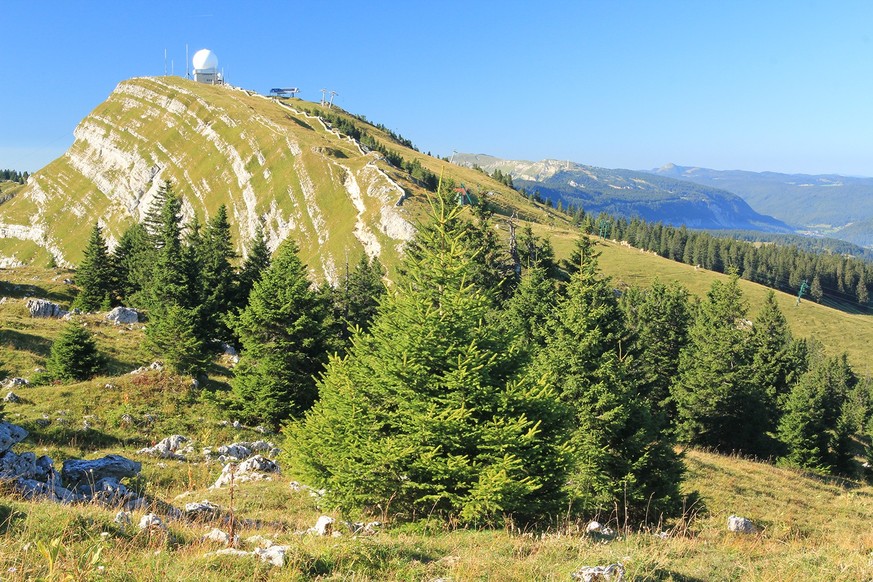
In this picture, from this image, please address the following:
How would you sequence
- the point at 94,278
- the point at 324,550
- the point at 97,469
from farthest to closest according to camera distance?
the point at 94,278, the point at 97,469, the point at 324,550

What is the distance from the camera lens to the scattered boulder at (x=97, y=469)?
1587 cm

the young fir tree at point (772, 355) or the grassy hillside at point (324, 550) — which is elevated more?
the grassy hillside at point (324, 550)

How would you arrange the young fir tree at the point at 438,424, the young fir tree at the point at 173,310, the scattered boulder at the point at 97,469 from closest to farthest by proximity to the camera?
1. the young fir tree at the point at 438,424
2. the scattered boulder at the point at 97,469
3. the young fir tree at the point at 173,310

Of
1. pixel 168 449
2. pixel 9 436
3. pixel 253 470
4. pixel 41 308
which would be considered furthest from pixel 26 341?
pixel 253 470

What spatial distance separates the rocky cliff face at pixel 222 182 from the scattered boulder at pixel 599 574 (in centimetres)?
10690

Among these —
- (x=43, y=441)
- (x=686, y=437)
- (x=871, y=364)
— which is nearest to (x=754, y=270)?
(x=871, y=364)

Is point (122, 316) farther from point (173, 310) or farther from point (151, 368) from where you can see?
point (151, 368)

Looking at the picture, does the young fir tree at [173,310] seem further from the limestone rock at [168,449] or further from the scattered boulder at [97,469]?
the scattered boulder at [97,469]

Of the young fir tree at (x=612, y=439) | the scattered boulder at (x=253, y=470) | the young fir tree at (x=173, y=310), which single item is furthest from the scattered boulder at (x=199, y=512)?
the young fir tree at (x=173, y=310)

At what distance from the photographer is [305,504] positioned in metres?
16.6

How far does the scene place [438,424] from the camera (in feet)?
46.4

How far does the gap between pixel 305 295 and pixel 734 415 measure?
3767 centimetres

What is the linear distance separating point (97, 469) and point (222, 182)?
154 m

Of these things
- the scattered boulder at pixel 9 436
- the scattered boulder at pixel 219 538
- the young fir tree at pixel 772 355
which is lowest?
the young fir tree at pixel 772 355
